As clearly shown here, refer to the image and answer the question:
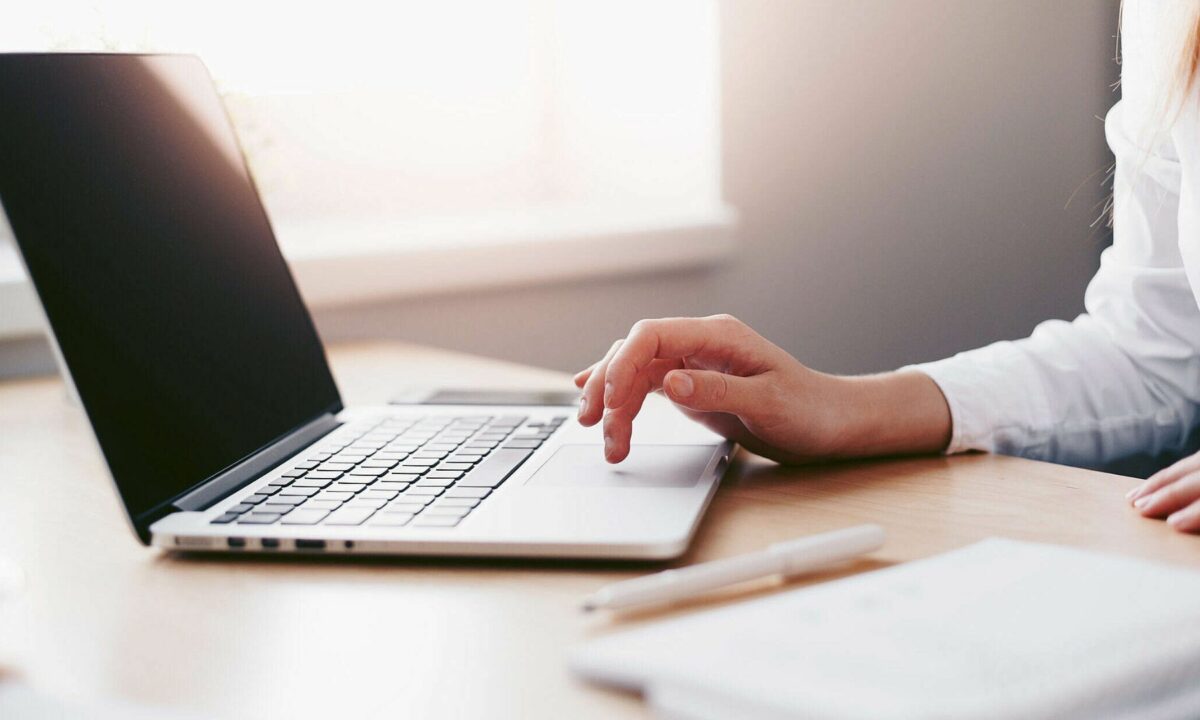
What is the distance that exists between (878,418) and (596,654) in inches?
14.3

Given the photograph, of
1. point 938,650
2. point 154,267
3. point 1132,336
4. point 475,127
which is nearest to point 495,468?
point 154,267

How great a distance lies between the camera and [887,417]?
Answer: 29.2 inches

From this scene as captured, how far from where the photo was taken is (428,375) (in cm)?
113

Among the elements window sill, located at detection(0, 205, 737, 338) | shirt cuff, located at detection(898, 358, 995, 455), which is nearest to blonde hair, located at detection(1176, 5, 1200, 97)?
shirt cuff, located at detection(898, 358, 995, 455)

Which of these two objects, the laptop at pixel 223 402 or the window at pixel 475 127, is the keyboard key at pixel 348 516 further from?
the window at pixel 475 127

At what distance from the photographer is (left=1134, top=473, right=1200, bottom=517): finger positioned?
587 mm

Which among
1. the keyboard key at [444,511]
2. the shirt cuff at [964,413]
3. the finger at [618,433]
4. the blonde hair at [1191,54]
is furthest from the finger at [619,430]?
the blonde hair at [1191,54]

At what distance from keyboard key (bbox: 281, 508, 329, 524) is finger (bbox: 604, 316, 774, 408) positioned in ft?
0.60

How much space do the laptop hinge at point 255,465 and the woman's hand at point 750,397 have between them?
19 centimetres

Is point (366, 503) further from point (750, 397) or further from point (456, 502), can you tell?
point (750, 397)

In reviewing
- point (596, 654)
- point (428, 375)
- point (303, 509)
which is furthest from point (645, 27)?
point (596, 654)

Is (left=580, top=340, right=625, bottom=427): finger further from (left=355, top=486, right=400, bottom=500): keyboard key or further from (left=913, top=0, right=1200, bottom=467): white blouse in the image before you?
(left=913, top=0, right=1200, bottom=467): white blouse

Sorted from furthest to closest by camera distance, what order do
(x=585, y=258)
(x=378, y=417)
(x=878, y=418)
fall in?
(x=585, y=258) → (x=378, y=417) → (x=878, y=418)

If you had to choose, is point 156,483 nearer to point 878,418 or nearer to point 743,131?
point 878,418
